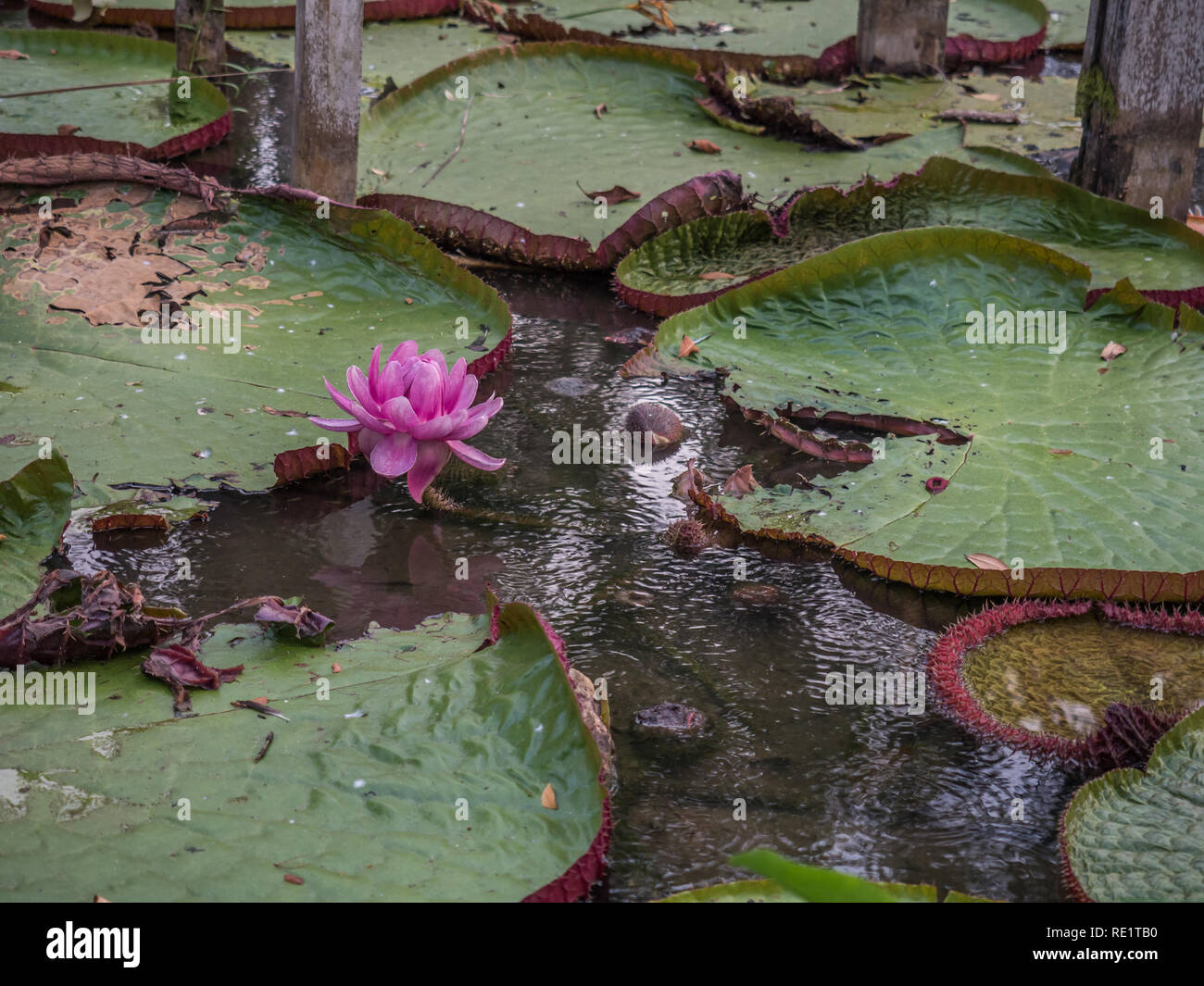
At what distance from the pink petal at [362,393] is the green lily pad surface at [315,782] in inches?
27.1

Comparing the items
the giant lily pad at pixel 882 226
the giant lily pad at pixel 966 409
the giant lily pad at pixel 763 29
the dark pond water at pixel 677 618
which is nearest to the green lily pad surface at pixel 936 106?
the giant lily pad at pixel 763 29

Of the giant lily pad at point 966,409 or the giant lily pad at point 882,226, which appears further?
the giant lily pad at point 882,226

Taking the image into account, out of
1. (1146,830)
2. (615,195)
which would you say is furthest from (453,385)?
(615,195)

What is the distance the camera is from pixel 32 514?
2.28 meters

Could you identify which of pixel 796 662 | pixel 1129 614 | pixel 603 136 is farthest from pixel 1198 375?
pixel 603 136

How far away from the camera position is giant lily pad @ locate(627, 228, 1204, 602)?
2.50 m

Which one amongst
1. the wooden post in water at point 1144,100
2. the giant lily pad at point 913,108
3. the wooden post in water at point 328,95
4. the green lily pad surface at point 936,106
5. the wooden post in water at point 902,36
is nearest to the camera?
the wooden post in water at point 328,95

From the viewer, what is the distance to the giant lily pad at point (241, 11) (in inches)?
250

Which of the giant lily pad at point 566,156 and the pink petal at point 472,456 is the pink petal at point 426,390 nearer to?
the pink petal at point 472,456

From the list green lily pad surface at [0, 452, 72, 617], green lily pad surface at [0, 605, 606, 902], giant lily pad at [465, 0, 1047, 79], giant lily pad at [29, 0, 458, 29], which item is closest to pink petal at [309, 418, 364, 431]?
green lily pad surface at [0, 452, 72, 617]

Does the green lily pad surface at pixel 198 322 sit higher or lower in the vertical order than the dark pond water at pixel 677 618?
higher

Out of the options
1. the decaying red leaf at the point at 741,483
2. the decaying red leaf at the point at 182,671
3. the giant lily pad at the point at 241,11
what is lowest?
the decaying red leaf at the point at 182,671

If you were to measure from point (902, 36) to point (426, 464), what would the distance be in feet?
14.0
